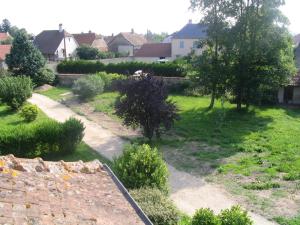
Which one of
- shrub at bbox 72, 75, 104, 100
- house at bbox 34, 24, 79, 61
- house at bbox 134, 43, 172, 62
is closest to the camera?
shrub at bbox 72, 75, 104, 100

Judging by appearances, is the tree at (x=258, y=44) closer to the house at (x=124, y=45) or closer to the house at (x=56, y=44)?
the house at (x=56, y=44)

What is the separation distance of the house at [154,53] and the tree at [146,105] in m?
38.6

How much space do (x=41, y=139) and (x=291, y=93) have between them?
720 inches

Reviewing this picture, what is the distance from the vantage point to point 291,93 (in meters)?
26.6

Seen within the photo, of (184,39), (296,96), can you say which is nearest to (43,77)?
(296,96)

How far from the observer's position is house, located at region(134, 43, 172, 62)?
180ft

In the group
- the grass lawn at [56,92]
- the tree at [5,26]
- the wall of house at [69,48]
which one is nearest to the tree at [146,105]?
the grass lawn at [56,92]

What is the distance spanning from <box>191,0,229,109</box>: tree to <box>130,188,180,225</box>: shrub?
45.4 ft

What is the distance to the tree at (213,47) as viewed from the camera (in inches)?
850

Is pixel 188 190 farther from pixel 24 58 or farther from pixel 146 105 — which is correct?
pixel 24 58

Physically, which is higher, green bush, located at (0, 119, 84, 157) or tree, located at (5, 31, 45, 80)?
tree, located at (5, 31, 45, 80)

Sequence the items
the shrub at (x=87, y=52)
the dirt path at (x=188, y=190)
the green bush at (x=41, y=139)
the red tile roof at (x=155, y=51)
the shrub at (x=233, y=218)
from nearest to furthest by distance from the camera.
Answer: the shrub at (x=233, y=218) < the dirt path at (x=188, y=190) < the green bush at (x=41, y=139) < the shrub at (x=87, y=52) < the red tile roof at (x=155, y=51)

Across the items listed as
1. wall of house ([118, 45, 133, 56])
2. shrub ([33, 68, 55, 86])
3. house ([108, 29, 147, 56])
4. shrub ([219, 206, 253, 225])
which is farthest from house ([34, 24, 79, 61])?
shrub ([219, 206, 253, 225])

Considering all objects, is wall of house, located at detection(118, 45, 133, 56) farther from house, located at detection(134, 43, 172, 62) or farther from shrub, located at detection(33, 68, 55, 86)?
shrub, located at detection(33, 68, 55, 86)
